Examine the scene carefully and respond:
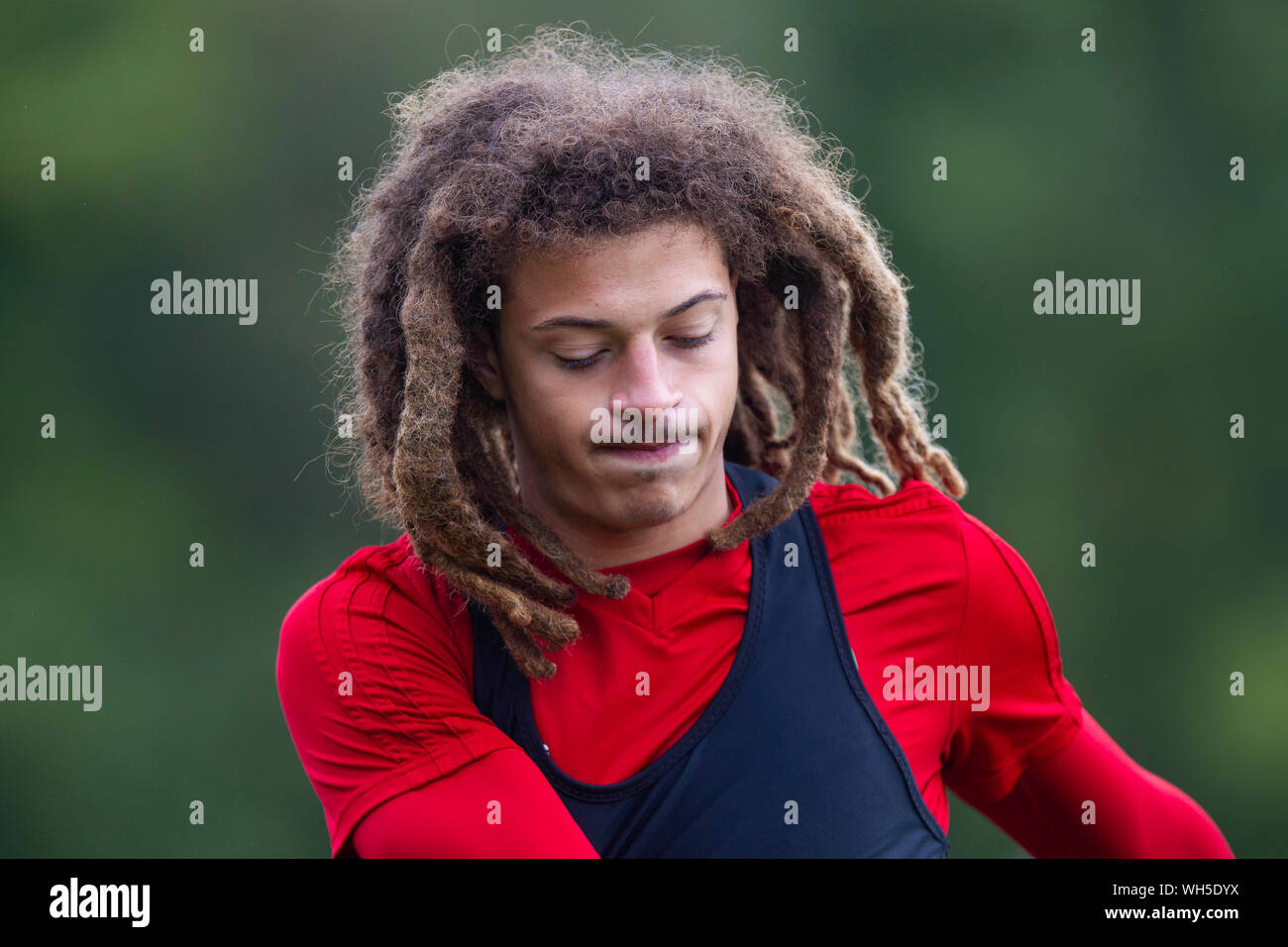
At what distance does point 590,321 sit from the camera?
1.91 metres

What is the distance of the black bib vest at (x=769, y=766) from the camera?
74.6 inches

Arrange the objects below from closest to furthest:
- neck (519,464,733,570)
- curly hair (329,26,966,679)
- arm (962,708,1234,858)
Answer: curly hair (329,26,966,679)
neck (519,464,733,570)
arm (962,708,1234,858)

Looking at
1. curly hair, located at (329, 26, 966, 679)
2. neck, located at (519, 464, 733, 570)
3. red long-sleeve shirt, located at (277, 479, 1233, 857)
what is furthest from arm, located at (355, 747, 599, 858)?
neck, located at (519, 464, 733, 570)

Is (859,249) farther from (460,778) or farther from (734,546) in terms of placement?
(460,778)

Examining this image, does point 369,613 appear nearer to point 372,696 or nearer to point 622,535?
point 372,696

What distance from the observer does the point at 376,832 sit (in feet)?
6.31

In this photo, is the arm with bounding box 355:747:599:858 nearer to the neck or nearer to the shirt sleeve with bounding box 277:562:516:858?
the shirt sleeve with bounding box 277:562:516:858

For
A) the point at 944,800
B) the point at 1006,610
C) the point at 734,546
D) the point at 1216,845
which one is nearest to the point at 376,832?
the point at 734,546

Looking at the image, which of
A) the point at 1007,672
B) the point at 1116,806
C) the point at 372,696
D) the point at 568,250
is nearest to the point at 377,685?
the point at 372,696

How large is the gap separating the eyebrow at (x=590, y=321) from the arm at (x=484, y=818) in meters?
0.58

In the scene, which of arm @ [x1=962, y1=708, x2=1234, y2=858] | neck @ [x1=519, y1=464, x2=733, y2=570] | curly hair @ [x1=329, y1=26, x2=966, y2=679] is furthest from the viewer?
arm @ [x1=962, y1=708, x2=1234, y2=858]

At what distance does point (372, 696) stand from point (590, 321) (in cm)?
61

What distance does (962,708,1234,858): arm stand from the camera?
86.0 inches
